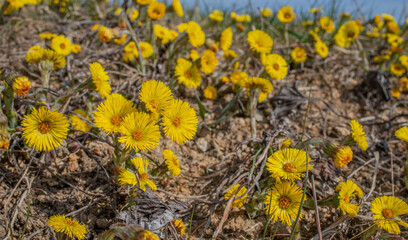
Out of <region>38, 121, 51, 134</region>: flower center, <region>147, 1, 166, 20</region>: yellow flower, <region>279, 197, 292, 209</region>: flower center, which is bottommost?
<region>279, 197, 292, 209</region>: flower center

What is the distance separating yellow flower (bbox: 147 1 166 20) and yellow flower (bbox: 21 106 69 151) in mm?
1391

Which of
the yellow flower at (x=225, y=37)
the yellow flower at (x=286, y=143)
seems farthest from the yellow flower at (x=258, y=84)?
the yellow flower at (x=225, y=37)

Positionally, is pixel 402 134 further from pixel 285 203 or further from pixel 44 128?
pixel 44 128

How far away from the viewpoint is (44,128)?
4.38ft

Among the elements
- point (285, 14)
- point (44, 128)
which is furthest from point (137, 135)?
point (285, 14)

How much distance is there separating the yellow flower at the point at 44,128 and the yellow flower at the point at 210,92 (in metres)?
1.33

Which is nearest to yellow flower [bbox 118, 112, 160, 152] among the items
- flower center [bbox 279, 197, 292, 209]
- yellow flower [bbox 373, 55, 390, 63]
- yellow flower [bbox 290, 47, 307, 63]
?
flower center [bbox 279, 197, 292, 209]

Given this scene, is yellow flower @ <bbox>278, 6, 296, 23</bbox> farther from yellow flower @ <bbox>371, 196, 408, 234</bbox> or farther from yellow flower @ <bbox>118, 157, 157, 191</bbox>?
yellow flower @ <bbox>118, 157, 157, 191</bbox>

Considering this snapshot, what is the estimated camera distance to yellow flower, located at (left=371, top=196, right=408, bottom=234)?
145 centimetres

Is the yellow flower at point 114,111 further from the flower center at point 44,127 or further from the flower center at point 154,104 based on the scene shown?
the flower center at point 44,127

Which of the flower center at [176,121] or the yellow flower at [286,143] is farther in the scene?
the yellow flower at [286,143]

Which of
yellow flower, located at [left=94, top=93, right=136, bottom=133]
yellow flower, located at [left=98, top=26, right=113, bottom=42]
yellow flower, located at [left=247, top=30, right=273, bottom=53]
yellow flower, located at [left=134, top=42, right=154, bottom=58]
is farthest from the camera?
yellow flower, located at [left=134, top=42, right=154, bottom=58]

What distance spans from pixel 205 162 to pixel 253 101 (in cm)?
55

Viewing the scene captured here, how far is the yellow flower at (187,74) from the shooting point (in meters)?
2.22
